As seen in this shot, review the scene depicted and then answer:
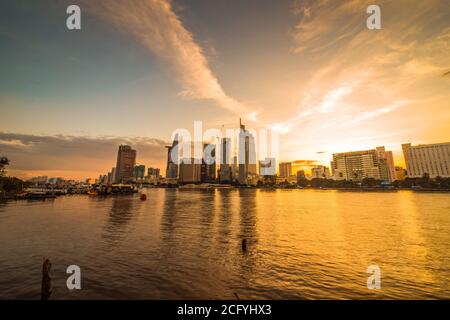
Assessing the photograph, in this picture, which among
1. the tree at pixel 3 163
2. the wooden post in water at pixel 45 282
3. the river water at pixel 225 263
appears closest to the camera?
the wooden post in water at pixel 45 282

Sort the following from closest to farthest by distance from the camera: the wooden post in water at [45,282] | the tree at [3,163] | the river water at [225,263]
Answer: the wooden post in water at [45,282]
the river water at [225,263]
the tree at [3,163]

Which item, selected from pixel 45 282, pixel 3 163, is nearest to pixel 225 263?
pixel 45 282

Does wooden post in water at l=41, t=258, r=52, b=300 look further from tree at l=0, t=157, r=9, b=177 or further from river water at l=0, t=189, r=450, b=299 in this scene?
tree at l=0, t=157, r=9, b=177

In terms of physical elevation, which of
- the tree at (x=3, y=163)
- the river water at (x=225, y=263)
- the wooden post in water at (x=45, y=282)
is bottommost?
the river water at (x=225, y=263)

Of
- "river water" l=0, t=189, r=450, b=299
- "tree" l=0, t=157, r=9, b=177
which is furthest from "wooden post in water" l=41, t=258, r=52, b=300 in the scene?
"tree" l=0, t=157, r=9, b=177

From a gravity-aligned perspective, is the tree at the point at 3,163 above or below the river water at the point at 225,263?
above

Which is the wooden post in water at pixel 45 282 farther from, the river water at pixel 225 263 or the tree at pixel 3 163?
the tree at pixel 3 163

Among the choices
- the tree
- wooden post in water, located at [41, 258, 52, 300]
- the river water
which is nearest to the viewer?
Answer: wooden post in water, located at [41, 258, 52, 300]

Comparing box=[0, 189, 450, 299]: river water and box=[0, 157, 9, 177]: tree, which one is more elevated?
box=[0, 157, 9, 177]: tree

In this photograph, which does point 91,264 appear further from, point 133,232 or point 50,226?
point 50,226

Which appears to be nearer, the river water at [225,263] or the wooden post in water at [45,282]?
the wooden post in water at [45,282]

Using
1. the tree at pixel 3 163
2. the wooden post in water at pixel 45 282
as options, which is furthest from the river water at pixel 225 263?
the tree at pixel 3 163

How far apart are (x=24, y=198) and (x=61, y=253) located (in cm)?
10076
